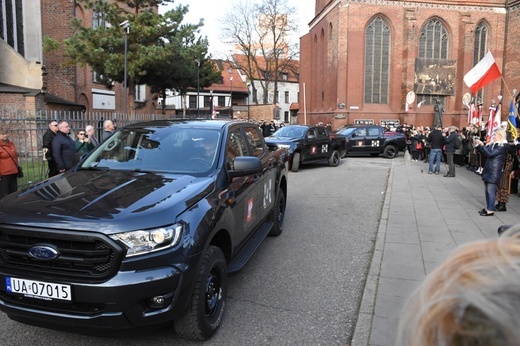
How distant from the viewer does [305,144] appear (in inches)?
613

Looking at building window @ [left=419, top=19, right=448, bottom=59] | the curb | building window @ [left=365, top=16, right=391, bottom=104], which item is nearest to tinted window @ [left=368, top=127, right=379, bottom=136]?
building window @ [left=365, top=16, right=391, bottom=104]

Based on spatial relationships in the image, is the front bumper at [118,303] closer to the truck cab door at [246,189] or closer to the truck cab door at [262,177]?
the truck cab door at [246,189]

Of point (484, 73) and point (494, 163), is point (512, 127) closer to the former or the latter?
point (484, 73)

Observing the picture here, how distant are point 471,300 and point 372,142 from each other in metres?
22.3

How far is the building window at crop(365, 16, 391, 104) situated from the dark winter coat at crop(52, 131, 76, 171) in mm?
31831

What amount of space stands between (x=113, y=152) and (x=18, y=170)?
410 cm

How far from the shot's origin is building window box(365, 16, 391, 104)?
120ft

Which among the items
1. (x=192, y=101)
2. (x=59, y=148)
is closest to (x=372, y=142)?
(x=59, y=148)

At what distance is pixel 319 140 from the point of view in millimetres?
16250

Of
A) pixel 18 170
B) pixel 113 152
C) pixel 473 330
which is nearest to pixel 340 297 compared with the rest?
pixel 113 152

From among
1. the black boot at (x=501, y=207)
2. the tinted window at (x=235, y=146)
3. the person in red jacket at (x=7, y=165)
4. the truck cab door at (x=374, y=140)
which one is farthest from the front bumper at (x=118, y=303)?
the truck cab door at (x=374, y=140)

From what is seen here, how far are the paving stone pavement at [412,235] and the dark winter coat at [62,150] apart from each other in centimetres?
596

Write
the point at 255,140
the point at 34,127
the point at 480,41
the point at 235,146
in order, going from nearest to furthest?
1. the point at 235,146
2. the point at 255,140
3. the point at 34,127
4. the point at 480,41

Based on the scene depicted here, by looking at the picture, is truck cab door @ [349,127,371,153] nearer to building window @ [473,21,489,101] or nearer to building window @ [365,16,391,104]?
building window @ [365,16,391,104]
